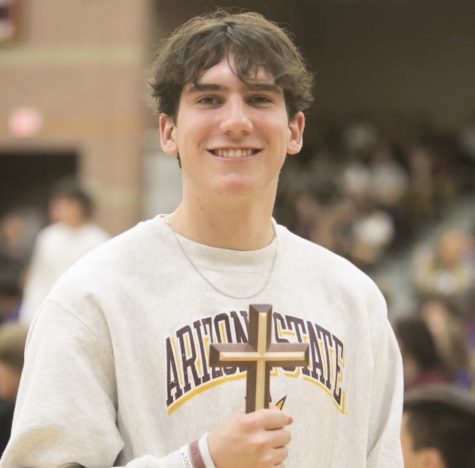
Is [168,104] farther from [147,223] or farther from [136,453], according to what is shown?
[136,453]

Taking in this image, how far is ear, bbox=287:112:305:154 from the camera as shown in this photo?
10.6 ft

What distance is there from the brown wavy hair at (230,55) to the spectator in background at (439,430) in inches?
52.2

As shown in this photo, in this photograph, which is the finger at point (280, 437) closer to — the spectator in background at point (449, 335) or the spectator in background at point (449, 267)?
the spectator in background at point (449, 335)

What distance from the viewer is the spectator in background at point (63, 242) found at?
34.5ft

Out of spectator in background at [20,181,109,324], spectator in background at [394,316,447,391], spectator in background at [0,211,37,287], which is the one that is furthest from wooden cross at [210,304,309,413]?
spectator in background at [0,211,37,287]

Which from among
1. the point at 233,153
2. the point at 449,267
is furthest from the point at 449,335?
the point at 449,267

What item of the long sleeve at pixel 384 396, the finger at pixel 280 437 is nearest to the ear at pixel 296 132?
the long sleeve at pixel 384 396

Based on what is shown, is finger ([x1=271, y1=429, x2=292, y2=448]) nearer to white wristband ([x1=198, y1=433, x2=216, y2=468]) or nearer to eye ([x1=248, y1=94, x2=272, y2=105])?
white wristband ([x1=198, y1=433, x2=216, y2=468])

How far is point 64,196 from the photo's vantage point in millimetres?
10641

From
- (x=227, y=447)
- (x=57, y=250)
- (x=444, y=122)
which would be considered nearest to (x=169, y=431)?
(x=227, y=447)

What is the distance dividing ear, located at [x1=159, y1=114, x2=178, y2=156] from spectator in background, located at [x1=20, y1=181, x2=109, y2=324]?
290 inches

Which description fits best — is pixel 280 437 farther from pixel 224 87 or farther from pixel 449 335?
pixel 449 335

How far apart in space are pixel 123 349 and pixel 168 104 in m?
0.62

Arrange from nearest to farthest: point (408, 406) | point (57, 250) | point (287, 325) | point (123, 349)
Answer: point (123, 349)
point (287, 325)
point (408, 406)
point (57, 250)
